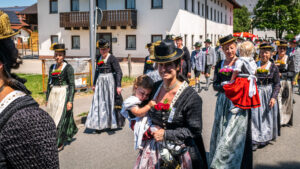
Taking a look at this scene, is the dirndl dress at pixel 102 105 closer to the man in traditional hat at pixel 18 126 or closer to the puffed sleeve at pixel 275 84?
the puffed sleeve at pixel 275 84

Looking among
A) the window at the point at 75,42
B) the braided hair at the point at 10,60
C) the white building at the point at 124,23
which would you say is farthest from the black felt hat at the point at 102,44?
the window at the point at 75,42

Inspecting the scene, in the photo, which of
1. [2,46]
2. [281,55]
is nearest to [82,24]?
[281,55]

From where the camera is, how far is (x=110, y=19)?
102ft

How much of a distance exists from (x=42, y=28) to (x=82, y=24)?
221 inches

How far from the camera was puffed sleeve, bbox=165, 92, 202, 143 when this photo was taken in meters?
2.91

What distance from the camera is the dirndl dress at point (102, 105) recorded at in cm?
748

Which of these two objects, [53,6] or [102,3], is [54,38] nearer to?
[53,6]

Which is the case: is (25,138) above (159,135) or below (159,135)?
above

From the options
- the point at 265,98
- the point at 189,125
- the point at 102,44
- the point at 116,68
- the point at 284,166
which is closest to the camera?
the point at 189,125

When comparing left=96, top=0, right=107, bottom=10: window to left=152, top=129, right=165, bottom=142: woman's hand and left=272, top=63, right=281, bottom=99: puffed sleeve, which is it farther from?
left=152, top=129, right=165, bottom=142: woman's hand

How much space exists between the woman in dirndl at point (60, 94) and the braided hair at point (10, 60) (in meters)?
4.35

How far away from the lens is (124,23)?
30297 millimetres

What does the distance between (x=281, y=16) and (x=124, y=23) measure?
3476cm

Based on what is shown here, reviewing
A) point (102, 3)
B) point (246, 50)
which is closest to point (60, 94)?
point (246, 50)
